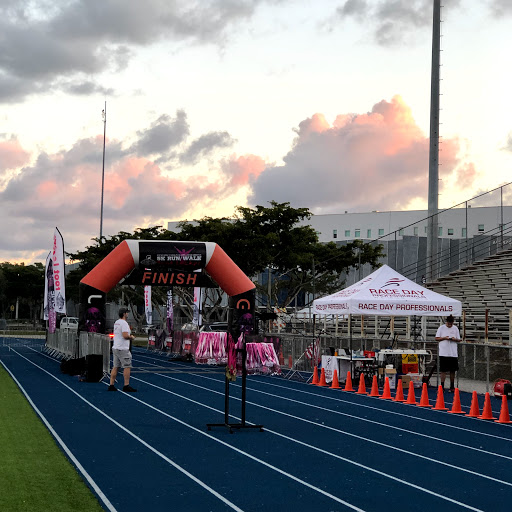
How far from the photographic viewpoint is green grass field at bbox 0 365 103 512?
8344mm

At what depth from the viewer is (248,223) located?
48.8 m

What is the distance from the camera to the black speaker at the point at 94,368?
22734mm

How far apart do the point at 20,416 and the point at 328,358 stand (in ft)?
33.6

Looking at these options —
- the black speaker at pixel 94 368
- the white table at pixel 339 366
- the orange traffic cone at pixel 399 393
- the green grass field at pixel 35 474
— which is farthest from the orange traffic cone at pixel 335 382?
the green grass field at pixel 35 474

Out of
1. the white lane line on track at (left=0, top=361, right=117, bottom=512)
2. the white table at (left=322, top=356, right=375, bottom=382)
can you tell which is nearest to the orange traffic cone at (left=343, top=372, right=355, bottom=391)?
the white table at (left=322, top=356, right=375, bottom=382)

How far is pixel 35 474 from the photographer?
9781mm

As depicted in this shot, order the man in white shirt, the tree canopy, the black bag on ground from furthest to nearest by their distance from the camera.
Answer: the tree canopy < the black bag on ground < the man in white shirt

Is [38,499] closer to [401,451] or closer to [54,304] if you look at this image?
[401,451]

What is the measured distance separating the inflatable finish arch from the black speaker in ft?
7.17

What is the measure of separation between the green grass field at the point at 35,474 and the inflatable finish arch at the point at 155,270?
10.1 metres

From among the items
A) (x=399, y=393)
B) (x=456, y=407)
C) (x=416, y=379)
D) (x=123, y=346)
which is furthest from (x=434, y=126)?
(x=456, y=407)

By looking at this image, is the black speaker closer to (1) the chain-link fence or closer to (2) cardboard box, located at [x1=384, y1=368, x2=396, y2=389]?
(1) the chain-link fence

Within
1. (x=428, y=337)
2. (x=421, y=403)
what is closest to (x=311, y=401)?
(x=421, y=403)

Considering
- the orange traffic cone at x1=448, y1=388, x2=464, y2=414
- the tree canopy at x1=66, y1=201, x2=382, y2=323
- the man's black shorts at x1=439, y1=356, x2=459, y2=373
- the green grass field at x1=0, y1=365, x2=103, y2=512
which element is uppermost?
the tree canopy at x1=66, y1=201, x2=382, y2=323
